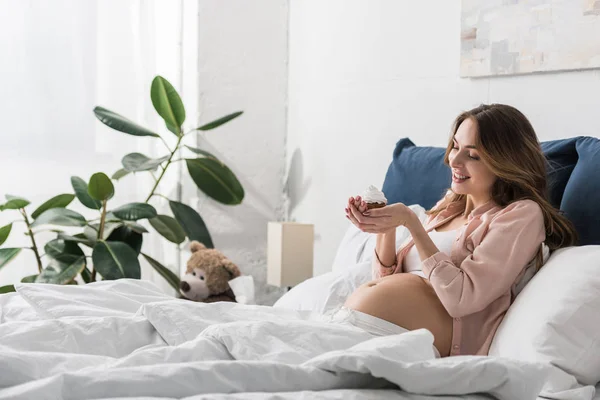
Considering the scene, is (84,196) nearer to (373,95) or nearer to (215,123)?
(215,123)

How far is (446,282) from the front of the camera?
74.2 inches

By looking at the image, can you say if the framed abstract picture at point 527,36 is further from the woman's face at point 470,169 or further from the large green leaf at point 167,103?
the large green leaf at point 167,103

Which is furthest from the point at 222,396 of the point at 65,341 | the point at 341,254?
the point at 341,254

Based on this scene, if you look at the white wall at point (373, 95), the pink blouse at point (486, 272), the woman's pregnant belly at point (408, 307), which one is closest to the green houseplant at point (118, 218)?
the white wall at point (373, 95)

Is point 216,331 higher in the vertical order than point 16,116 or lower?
lower

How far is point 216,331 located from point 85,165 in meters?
2.52

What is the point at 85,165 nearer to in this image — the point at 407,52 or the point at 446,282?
the point at 407,52

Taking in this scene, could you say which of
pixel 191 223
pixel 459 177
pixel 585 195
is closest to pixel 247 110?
pixel 191 223

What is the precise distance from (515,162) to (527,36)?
2.06 ft

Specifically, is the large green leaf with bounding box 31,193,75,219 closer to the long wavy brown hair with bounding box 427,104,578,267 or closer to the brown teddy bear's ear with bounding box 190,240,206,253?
the brown teddy bear's ear with bounding box 190,240,206,253

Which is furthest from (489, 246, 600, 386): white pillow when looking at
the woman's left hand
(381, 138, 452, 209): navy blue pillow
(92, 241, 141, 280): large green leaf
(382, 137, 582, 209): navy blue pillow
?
(92, 241, 141, 280): large green leaf

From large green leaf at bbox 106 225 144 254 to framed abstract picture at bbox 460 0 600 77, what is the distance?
5.29ft

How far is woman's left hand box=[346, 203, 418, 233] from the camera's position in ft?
6.50

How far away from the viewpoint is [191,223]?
145 inches
